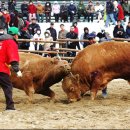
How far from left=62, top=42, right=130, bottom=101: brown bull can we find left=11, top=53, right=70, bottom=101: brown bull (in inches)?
11.7

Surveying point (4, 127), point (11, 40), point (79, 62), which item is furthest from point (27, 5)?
point (4, 127)

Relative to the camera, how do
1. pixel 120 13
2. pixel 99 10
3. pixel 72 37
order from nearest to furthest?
1. pixel 72 37
2. pixel 120 13
3. pixel 99 10

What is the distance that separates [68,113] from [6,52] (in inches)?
67.2

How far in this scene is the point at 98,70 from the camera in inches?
508

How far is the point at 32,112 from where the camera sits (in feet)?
35.1

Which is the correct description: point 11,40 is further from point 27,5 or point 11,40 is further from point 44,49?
point 27,5

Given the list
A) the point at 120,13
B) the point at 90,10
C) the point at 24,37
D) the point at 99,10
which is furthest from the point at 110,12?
the point at 24,37

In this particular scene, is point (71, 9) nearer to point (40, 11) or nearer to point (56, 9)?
point (56, 9)

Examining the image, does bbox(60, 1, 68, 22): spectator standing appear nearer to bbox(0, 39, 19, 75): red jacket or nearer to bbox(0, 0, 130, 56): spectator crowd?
bbox(0, 0, 130, 56): spectator crowd

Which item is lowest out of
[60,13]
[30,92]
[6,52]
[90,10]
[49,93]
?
[49,93]

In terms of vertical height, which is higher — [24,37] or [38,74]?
→ [38,74]

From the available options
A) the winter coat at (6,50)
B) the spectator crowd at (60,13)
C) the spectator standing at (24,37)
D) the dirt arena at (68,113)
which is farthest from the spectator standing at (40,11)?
the winter coat at (6,50)

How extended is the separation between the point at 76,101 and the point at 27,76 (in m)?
1.30

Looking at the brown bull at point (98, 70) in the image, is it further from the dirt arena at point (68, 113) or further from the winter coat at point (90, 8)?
the winter coat at point (90, 8)
